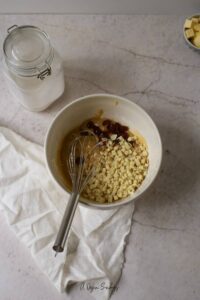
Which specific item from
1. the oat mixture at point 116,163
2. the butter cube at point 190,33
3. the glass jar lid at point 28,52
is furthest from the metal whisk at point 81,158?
the butter cube at point 190,33

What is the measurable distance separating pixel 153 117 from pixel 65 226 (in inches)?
10.8

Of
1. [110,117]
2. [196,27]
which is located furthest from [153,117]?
[196,27]

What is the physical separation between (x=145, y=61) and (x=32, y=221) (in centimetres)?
35

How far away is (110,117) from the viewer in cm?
61

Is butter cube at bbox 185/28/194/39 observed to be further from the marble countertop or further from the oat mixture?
the oat mixture

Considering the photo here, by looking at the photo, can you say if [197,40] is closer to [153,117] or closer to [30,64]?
[153,117]

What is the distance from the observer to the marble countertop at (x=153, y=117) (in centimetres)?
55

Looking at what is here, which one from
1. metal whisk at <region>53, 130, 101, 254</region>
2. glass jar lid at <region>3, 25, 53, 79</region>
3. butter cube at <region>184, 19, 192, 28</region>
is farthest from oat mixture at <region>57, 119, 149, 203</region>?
butter cube at <region>184, 19, 192, 28</region>

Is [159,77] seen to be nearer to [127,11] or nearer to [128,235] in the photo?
[127,11]

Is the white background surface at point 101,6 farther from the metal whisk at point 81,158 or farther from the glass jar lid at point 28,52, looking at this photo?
the metal whisk at point 81,158

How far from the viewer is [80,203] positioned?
521mm

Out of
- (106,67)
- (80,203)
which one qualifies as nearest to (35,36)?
(106,67)

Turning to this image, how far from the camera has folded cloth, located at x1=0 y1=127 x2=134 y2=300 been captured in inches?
21.3

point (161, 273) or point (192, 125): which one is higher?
point (192, 125)
